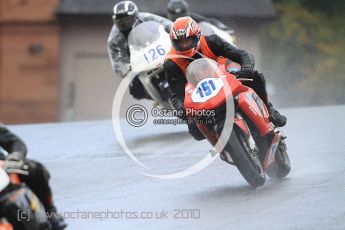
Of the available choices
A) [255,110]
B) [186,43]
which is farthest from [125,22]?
[255,110]

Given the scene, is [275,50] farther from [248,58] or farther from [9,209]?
[9,209]

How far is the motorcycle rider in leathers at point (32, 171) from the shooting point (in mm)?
7844

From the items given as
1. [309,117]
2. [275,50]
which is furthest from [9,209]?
[275,50]

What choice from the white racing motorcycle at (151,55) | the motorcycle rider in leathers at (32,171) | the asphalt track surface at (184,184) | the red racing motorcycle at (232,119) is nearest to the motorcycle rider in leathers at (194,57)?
the red racing motorcycle at (232,119)

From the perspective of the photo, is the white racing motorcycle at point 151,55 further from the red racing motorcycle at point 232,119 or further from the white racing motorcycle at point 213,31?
the red racing motorcycle at point 232,119

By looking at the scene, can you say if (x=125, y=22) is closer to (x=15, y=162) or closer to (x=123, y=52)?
(x=123, y=52)

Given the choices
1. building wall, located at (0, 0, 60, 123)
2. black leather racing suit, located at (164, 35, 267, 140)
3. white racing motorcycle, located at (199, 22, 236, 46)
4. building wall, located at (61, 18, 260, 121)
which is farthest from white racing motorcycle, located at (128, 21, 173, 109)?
building wall, located at (0, 0, 60, 123)

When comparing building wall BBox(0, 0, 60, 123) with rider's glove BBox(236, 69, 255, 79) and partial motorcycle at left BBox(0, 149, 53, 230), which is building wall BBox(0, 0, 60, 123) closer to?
rider's glove BBox(236, 69, 255, 79)

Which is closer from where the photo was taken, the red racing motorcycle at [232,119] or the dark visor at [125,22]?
the red racing motorcycle at [232,119]

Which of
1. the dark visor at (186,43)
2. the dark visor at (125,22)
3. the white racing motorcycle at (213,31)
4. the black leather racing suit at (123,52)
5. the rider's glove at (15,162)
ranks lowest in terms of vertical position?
the white racing motorcycle at (213,31)

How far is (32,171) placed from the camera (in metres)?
7.97

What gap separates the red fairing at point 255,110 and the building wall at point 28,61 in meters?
21.0

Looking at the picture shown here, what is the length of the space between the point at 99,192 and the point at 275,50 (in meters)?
13.1

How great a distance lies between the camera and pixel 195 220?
9.55 metres
